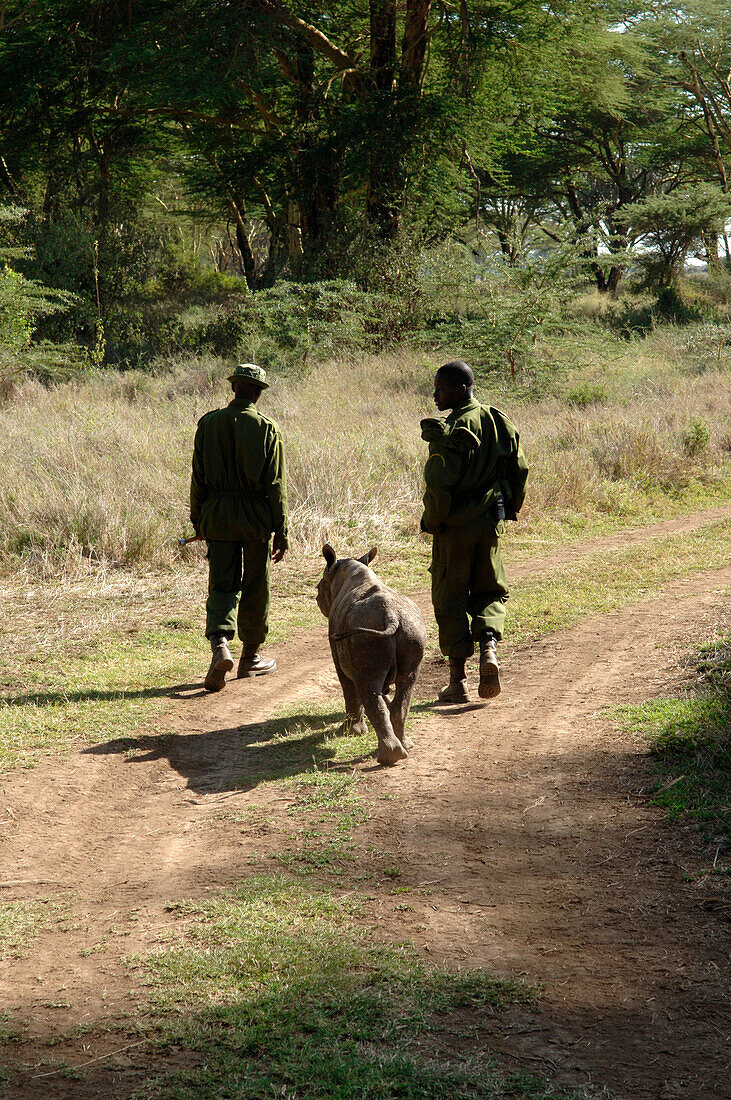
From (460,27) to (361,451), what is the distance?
1341 cm

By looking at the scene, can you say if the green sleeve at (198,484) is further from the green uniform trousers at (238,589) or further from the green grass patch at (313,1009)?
Answer: the green grass patch at (313,1009)

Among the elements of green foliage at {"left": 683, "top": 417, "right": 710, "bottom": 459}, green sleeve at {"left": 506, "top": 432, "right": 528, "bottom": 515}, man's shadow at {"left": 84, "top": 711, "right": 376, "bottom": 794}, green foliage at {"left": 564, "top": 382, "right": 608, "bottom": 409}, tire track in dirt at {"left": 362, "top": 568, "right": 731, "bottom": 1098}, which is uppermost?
green foliage at {"left": 564, "top": 382, "right": 608, "bottom": 409}

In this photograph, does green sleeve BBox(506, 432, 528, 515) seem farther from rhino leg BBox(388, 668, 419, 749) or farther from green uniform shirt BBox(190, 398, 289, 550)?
green uniform shirt BBox(190, 398, 289, 550)

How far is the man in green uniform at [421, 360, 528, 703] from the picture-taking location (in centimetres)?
505

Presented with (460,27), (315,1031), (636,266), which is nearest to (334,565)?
(315,1031)

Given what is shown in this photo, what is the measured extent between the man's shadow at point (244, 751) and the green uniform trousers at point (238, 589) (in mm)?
792

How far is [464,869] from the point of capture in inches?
134

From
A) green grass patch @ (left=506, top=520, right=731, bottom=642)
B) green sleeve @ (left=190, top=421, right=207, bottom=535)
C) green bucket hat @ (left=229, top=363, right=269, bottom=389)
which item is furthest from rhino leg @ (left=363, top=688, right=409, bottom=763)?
green grass patch @ (left=506, top=520, right=731, bottom=642)

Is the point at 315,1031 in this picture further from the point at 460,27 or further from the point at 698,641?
the point at 460,27

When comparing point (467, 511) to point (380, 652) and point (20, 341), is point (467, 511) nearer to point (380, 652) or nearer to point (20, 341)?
point (380, 652)

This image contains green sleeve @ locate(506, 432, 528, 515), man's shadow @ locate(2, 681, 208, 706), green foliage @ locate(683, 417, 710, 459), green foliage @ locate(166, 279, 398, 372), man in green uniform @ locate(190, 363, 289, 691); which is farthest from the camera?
green foliage @ locate(166, 279, 398, 372)

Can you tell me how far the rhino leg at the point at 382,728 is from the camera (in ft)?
14.1

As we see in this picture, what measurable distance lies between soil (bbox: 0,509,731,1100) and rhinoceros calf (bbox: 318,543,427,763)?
220 mm

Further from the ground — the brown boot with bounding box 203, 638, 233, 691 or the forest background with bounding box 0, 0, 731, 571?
the forest background with bounding box 0, 0, 731, 571
